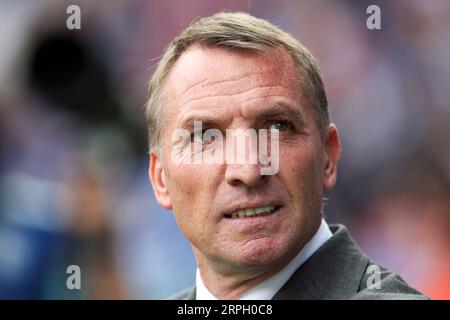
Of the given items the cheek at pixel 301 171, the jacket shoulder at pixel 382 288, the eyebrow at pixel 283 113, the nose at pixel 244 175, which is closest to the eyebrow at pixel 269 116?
the eyebrow at pixel 283 113

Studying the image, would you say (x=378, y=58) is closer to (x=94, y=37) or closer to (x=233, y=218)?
(x=94, y=37)

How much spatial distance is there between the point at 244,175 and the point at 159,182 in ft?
2.32

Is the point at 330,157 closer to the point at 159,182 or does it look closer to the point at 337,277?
the point at 337,277

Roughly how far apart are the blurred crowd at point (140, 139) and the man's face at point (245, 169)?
9.20 ft

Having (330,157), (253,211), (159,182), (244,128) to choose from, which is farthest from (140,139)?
(253,211)

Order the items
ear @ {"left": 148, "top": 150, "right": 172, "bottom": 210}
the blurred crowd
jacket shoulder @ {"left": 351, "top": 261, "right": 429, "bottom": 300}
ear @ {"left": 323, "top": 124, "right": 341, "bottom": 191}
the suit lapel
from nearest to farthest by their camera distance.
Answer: jacket shoulder @ {"left": 351, "top": 261, "right": 429, "bottom": 300} → the suit lapel → ear @ {"left": 323, "top": 124, "right": 341, "bottom": 191} → ear @ {"left": 148, "top": 150, "right": 172, "bottom": 210} → the blurred crowd

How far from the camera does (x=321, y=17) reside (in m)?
6.25

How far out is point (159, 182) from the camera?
3.31 metres

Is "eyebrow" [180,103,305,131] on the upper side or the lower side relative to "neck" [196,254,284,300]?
upper

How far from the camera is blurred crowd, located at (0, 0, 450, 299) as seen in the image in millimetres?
5773

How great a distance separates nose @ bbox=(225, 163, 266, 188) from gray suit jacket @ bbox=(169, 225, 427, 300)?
0.41 metres

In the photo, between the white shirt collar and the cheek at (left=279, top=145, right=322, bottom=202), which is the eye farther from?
the white shirt collar

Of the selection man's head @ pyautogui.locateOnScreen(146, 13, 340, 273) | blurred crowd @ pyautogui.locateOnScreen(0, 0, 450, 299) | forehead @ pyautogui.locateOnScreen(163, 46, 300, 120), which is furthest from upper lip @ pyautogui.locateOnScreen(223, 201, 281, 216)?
blurred crowd @ pyautogui.locateOnScreen(0, 0, 450, 299)

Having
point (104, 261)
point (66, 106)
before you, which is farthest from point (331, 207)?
point (66, 106)
